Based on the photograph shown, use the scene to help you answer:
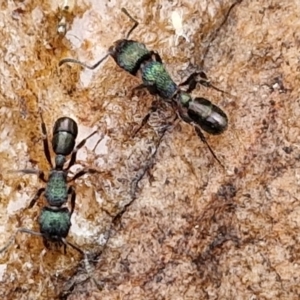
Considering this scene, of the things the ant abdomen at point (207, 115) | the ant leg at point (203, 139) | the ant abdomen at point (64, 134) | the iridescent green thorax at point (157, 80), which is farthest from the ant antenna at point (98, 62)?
the ant leg at point (203, 139)

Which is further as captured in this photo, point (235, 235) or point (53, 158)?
point (53, 158)

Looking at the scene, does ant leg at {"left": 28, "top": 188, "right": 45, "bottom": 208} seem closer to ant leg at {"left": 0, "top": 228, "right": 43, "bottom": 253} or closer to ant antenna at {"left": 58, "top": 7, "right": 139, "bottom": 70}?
ant leg at {"left": 0, "top": 228, "right": 43, "bottom": 253}

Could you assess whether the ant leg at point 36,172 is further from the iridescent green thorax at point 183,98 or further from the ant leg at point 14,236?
the iridescent green thorax at point 183,98

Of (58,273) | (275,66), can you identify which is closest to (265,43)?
(275,66)

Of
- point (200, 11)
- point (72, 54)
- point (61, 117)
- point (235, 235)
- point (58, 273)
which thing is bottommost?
point (58, 273)

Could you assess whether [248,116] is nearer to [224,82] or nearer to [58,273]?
[224,82]

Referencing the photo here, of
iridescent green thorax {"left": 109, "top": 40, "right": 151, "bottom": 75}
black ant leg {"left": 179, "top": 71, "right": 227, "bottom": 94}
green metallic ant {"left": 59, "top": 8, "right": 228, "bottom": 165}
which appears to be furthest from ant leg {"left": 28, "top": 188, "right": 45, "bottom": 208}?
black ant leg {"left": 179, "top": 71, "right": 227, "bottom": 94}
